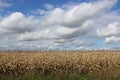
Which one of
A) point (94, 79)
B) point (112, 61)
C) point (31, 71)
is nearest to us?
point (94, 79)

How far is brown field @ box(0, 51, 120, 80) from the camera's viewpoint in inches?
930

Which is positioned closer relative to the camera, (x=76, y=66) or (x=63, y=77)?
(x=63, y=77)

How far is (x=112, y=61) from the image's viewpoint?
27969mm

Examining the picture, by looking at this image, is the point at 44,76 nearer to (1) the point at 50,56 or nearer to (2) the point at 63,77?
(2) the point at 63,77

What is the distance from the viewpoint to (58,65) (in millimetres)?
25375

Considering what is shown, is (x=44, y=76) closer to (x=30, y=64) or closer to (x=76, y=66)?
(x=30, y=64)

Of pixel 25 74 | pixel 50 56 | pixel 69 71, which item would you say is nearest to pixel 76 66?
pixel 69 71

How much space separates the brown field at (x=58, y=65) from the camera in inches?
930

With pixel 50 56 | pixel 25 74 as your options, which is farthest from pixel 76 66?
pixel 25 74

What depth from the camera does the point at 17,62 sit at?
80.0 ft

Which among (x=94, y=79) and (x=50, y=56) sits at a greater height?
(x=50, y=56)

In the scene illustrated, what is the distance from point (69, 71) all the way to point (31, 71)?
127 inches

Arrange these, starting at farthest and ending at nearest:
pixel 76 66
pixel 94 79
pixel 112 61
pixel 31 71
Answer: pixel 112 61 → pixel 76 66 → pixel 31 71 → pixel 94 79

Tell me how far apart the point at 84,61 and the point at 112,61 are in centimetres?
303
